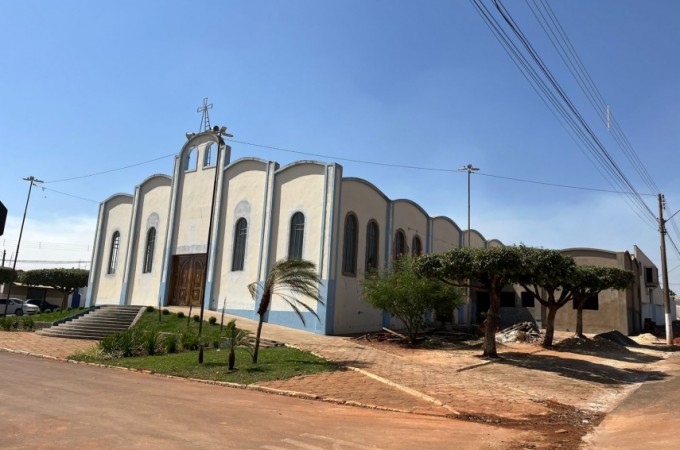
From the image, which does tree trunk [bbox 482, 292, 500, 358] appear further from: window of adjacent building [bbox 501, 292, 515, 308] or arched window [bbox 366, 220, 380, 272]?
window of adjacent building [bbox 501, 292, 515, 308]

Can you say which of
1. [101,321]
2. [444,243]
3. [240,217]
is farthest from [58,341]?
[444,243]

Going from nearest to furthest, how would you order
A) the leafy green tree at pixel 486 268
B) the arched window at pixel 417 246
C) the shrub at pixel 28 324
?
the leafy green tree at pixel 486 268 → the shrub at pixel 28 324 → the arched window at pixel 417 246

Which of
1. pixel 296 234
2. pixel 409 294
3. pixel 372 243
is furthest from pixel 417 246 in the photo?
pixel 409 294

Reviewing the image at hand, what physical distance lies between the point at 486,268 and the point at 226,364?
8107mm

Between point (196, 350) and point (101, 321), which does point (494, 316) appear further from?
point (101, 321)

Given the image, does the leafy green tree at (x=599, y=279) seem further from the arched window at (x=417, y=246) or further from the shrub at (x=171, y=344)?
the shrub at (x=171, y=344)

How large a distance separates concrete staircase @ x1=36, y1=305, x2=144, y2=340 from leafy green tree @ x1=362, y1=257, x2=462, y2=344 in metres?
10.9

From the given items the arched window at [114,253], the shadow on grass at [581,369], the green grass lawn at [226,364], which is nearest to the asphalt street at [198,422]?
the green grass lawn at [226,364]

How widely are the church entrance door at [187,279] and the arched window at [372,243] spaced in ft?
27.8

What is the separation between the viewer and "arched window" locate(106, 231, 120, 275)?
3084cm

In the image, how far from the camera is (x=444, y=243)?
1276 inches

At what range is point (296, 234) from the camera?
23.6 meters

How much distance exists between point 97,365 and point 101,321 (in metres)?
9.45

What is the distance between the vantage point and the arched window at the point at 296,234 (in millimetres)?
23312
